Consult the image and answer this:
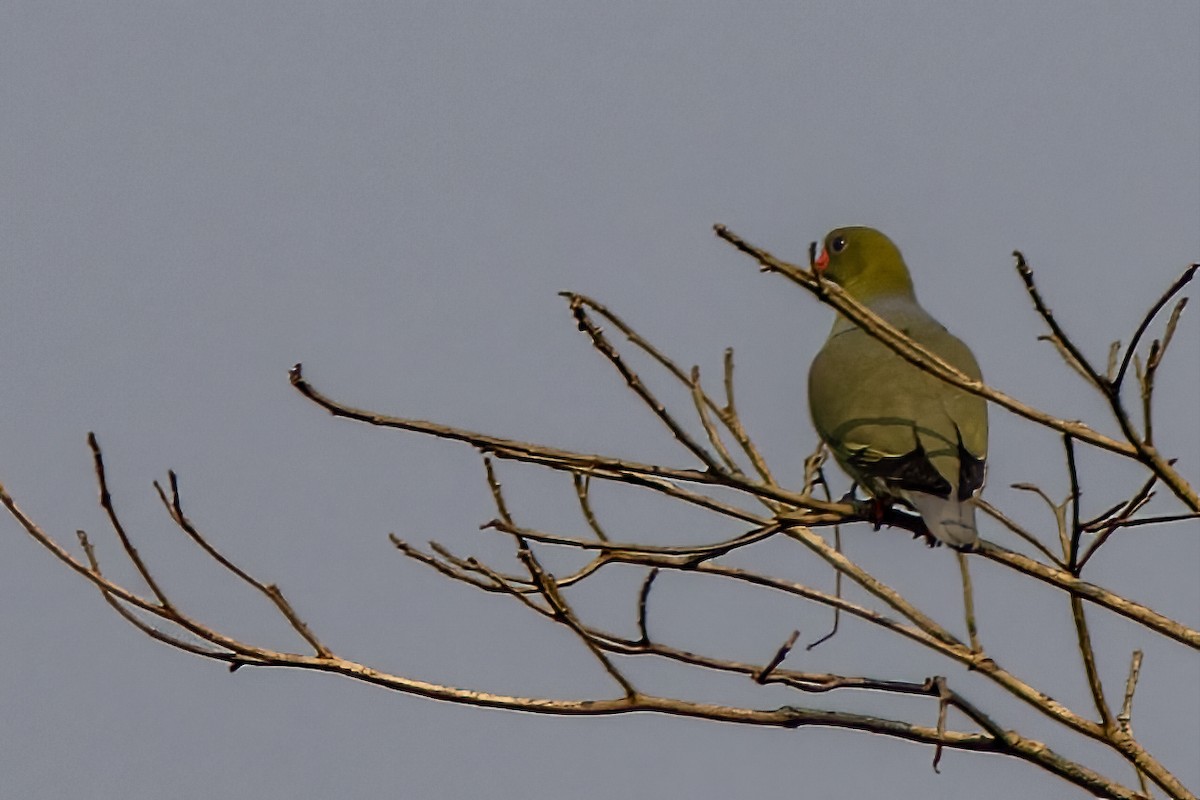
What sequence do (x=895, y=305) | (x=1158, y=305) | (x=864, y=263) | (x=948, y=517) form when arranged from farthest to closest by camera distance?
1. (x=864, y=263)
2. (x=895, y=305)
3. (x=948, y=517)
4. (x=1158, y=305)

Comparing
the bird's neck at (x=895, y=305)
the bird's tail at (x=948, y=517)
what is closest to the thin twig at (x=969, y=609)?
the bird's tail at (x=948, y=517)

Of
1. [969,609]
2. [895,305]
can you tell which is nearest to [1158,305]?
[969,609]

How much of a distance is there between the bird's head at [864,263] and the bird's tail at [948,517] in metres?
2.42

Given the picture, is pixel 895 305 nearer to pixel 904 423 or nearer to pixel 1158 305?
pixel 904 423

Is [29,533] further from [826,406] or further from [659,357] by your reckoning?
[826,406]

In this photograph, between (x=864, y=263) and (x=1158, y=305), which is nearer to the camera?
(x=1158, y=305)

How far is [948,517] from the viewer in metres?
4.67

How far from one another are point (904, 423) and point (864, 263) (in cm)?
212

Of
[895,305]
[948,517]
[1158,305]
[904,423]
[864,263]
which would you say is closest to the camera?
[1158,305]

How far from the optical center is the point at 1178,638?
3.11m

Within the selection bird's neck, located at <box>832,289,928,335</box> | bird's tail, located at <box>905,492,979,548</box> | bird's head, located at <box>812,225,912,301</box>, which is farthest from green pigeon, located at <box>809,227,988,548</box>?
bird's head, located at <box>812,225,912,301</box>

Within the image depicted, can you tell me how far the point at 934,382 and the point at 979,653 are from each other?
2.32 m

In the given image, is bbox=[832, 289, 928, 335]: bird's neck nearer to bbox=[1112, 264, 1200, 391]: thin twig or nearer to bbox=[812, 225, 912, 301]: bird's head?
bbox=[812, 225, 912, 301]: bird's head

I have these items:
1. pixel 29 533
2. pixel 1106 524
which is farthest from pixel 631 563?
pixel 29 533
